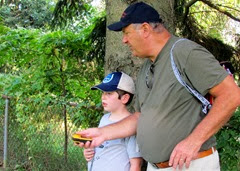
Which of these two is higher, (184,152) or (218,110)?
(218,110)

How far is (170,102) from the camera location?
195 cm

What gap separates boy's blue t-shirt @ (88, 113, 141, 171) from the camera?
231cm

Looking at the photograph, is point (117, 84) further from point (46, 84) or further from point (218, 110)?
point (46, 84)

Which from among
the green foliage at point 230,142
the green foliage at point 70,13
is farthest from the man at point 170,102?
the green foliage at point 70,13

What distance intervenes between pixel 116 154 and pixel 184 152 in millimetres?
622

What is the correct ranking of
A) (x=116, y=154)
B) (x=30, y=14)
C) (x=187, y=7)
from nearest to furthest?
(x=116, y=154) → (x=187, y=7) → (x=30, y=14)

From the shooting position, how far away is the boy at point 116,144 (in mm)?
2314

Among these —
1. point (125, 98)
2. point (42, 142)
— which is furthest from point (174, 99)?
point (42, 142)

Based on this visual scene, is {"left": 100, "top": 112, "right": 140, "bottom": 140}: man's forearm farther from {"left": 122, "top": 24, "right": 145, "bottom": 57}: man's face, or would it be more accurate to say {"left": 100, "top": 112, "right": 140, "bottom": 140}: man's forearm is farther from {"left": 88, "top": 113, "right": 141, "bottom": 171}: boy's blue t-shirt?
{"left": 122, "top": 24, "right": 145, "bottom": 57}: man's face

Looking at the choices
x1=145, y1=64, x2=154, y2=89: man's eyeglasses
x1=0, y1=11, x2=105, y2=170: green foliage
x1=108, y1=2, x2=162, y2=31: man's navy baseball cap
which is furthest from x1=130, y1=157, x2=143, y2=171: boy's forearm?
x1=0, y1=11, x2=105, y2=170: green foliage

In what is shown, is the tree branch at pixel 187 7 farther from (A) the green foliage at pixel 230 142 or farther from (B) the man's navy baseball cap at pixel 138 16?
(B) the man's navy baseball cap at pixel 138 16

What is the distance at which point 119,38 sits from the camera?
9.33 ft

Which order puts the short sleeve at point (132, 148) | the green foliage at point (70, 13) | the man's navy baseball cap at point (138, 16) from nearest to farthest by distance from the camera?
the man's navy baseball cap at point (138, 16)
the short sleeve at point (132, 148)
the green foliage at point (70, 13)

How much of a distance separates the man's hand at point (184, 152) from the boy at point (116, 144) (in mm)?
429
